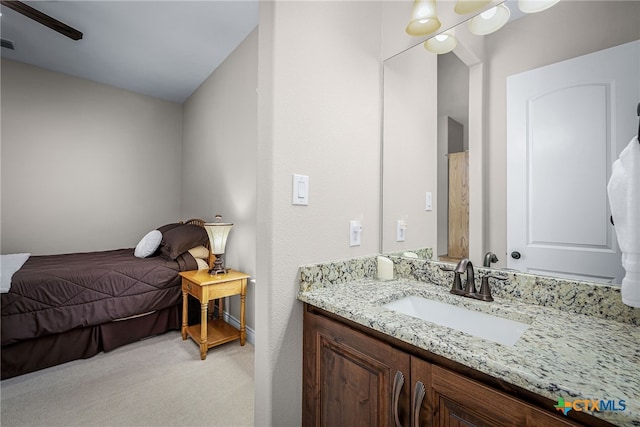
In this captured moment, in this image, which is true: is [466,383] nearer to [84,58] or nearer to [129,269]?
[129,269]

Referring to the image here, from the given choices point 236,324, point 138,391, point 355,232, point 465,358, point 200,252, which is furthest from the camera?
point 200,252

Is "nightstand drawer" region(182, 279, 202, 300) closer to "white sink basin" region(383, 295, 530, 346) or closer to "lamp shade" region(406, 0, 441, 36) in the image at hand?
"white sink basin" region(383, 295, 530, 346)

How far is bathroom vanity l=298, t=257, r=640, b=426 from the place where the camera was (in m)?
0.53

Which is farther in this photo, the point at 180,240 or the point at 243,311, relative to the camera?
the point at 180,240

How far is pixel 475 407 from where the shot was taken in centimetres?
62

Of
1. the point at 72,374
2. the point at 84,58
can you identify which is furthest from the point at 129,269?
the point at 84,58

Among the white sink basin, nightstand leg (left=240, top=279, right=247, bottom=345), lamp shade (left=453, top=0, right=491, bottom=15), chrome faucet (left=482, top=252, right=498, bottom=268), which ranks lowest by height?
nightstand leg (left=240, top=279, right=247, bottom=345)

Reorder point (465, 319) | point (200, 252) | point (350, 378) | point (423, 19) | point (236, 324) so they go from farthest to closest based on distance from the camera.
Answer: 1. point (200, 252)
2. point (236, 324)
3. point (423, 19)
4. point (465, 319)
5. point (350, 378)

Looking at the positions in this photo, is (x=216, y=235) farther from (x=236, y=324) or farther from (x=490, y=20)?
(x=490, y=20)

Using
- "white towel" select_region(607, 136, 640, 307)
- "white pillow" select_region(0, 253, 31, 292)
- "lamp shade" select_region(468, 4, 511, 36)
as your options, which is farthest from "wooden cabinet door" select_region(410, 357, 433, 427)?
"white pillow" select_region(0, 253, 31, 292)

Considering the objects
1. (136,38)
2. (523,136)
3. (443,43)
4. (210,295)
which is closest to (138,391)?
(210,295)

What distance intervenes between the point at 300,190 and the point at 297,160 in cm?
12

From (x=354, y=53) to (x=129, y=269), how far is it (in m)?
2.45

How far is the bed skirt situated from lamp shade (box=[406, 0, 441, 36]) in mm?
2873
